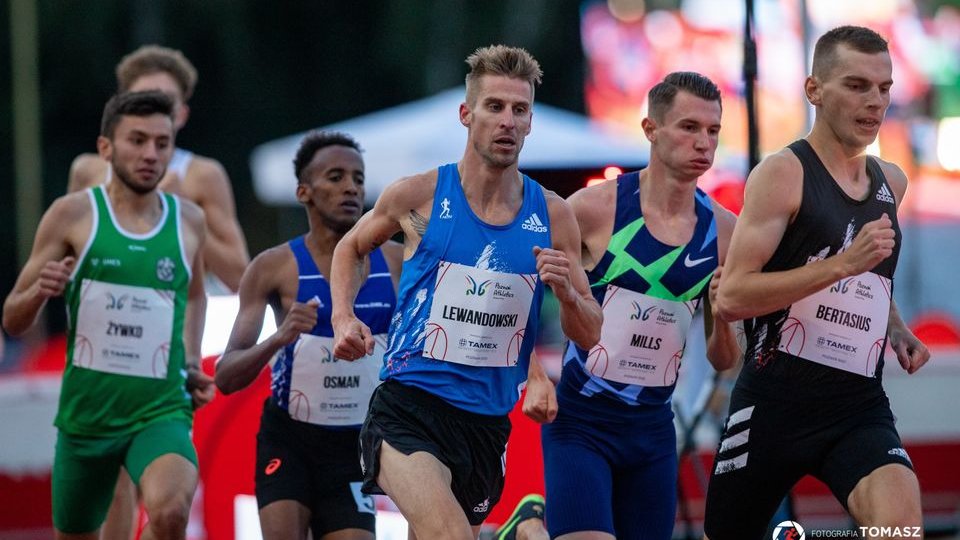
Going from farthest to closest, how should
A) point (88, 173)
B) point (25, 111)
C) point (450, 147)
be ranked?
point (25, 111) < point (450, 147) < point (88, 173)

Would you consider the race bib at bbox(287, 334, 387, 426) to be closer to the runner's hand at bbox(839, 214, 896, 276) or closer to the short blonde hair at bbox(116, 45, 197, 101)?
the runner's hand at bbox(839, 214, 896, 276)

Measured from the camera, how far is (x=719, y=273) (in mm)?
6484

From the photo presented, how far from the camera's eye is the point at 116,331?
24.8ft

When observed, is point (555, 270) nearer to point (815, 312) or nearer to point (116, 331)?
point (815, 312)

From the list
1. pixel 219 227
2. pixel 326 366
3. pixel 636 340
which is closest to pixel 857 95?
pixel 636 340

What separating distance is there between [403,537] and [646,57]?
2354 centimetres

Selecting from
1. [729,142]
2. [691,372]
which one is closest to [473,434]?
[691,372]

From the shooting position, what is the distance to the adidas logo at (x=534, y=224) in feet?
20.2

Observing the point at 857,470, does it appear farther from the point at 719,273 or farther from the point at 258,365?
the point at 258,365

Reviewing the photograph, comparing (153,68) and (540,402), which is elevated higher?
(153,68)

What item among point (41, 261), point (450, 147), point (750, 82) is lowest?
point (41, 261)

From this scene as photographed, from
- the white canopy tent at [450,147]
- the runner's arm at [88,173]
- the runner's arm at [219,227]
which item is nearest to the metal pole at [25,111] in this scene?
the white canopy tent at [450,147]

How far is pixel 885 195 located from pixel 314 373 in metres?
2.76

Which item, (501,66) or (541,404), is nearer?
(541,404)
